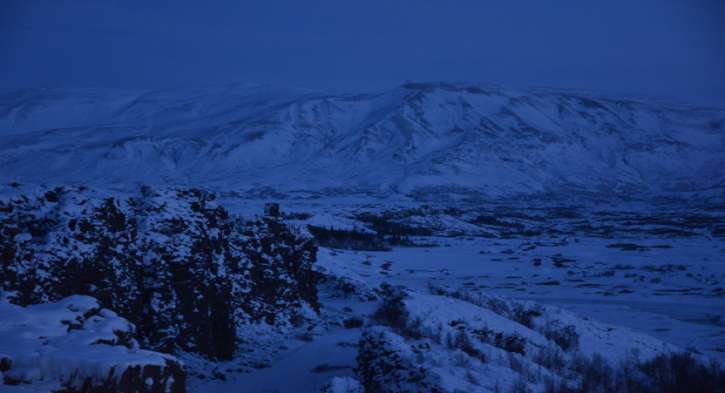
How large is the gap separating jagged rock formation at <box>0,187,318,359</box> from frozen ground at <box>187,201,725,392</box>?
688 millimetres

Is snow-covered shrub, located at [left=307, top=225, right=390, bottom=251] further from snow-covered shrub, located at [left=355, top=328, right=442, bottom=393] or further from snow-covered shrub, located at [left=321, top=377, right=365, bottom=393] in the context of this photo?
snow-covered shrub, located at [left=321, top=377, right=365, bottom=393]

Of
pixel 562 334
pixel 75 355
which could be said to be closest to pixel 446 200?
pixel 562 334

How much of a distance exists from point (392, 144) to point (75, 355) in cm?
9683

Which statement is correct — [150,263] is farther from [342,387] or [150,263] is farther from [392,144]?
[392,144]

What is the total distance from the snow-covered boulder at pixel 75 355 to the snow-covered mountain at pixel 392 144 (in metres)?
70.4

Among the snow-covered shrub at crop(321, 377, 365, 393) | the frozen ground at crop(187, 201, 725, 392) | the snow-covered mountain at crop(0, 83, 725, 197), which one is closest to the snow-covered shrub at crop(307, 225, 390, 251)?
the frozen ground at crop(187, 201, 725, 392)

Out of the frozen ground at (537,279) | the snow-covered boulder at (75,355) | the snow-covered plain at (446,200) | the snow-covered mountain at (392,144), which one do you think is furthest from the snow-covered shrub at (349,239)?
the snow-covered mountain at (392,144)

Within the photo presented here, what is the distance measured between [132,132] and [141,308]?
11670 cm

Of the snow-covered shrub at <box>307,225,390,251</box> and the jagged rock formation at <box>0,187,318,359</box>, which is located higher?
the jagged rock formation at <box>0,187,318,359</box>

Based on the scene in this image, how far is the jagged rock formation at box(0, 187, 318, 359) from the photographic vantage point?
636 cm

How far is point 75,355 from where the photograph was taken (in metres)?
4.44

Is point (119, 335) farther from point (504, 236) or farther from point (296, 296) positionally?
point (504, 236)

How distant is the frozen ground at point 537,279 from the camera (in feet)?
24.2

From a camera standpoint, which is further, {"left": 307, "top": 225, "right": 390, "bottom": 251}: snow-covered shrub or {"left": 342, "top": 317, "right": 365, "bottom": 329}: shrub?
{"left": 307, "top": 225, "right": 390, "bottom": 251}: snow-covered shrub
